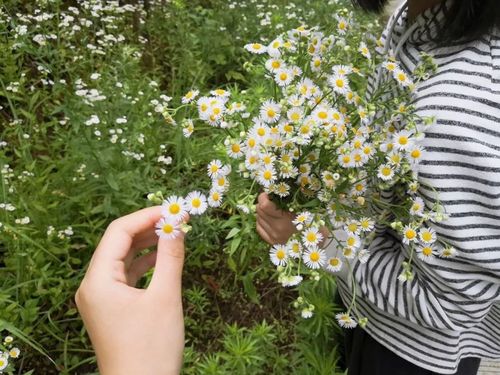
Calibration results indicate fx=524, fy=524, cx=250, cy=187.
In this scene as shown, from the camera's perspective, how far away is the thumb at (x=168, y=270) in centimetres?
84

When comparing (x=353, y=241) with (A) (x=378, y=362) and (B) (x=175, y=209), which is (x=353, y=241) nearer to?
(B) (x=175, y=209)

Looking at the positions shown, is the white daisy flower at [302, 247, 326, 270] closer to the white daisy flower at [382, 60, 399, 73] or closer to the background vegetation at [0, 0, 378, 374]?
the white daisy flower at [382, 60, 399, 73]

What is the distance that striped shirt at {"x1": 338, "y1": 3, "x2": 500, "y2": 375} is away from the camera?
85 cm

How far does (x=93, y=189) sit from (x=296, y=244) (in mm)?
1114

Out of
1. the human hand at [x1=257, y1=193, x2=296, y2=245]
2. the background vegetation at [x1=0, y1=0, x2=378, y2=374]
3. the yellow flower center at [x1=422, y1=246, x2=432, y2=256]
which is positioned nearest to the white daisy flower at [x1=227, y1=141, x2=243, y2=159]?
the human hand at [x1=257, y1=193, x2=296, y2=245]

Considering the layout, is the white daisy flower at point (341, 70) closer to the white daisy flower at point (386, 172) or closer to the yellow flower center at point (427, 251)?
the white daisy flower at point (386, 172)

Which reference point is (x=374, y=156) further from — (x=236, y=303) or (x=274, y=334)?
(x=236, y=303)

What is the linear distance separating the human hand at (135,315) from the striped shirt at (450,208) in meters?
0.46

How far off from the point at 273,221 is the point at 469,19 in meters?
0.54

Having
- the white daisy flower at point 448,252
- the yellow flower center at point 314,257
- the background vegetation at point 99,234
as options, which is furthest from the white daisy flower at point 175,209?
the background vegetation at point 99,234

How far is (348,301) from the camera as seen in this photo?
1.29m

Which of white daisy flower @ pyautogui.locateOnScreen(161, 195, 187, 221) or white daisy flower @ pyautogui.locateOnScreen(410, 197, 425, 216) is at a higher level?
white daisy flower @ pyautogui.locateOnScreen(410, 197, 425, 216)

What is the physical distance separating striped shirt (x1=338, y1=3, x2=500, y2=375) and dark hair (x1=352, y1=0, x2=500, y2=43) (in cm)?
2

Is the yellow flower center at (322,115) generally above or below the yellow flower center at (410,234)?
above
